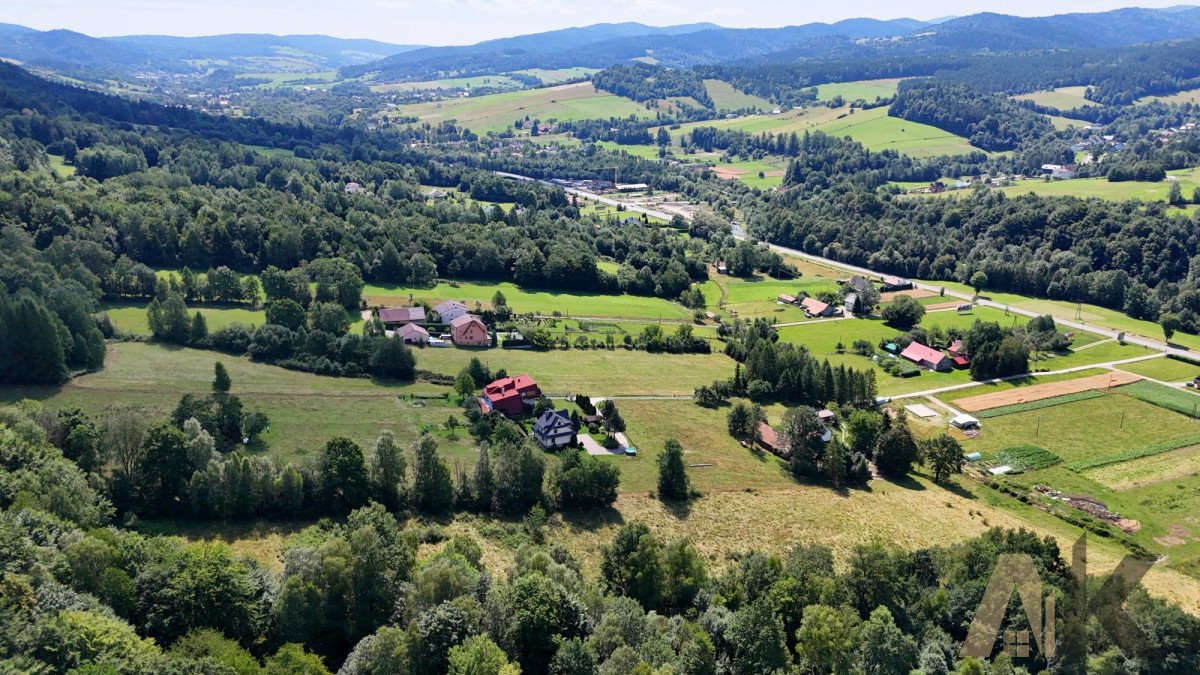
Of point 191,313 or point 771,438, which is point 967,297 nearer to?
point 771,438

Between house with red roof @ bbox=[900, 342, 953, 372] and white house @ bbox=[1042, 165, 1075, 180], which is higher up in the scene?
white house @ bbox=[1042, 165, 1075, 180]

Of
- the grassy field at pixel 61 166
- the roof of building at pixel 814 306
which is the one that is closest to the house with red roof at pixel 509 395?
the roof of building at pixel 814 306

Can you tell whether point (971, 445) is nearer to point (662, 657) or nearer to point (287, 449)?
point (662, 657)

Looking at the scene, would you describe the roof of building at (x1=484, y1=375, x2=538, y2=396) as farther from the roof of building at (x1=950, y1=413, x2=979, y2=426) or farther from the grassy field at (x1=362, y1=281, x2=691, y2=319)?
the roof of building at (x1=950, y1=413, x2=979, y2=426)

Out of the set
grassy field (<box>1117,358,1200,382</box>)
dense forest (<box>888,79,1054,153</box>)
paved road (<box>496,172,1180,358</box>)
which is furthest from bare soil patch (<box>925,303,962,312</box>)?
dense forest (<box>888,79,1054,153</box>)

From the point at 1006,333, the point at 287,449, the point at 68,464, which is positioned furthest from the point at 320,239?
the point at 1006,333

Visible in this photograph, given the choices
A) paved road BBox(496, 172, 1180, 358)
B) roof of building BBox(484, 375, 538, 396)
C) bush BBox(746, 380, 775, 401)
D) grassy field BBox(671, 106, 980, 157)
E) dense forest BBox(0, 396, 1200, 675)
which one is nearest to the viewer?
dense forest BBox(0, 396, 1200, 675)
